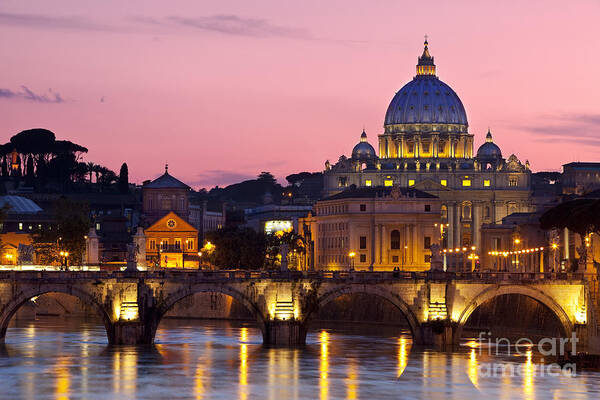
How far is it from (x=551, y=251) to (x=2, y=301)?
65.1 meters

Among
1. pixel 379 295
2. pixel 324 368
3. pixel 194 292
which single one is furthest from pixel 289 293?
pixel 324 368

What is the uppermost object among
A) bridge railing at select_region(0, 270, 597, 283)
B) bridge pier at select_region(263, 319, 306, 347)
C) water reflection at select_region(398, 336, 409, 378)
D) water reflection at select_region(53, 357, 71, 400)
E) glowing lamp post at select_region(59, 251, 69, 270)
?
glowing lamp post at select_region(59, 251, 69, 270)

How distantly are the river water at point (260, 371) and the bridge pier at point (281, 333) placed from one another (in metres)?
1.42

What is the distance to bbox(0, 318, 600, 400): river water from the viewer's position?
91250 mm

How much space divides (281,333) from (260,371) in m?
13.6

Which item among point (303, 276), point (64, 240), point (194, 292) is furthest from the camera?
point (64, 240)

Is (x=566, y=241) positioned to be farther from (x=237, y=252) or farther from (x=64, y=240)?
(x=64, y=240)

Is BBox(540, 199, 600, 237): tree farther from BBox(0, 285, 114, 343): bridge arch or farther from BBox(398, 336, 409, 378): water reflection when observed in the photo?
BBox(0, 285, 114, 343): bridge arch

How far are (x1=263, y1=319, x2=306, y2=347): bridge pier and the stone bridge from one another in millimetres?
70

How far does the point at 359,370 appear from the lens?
102 m

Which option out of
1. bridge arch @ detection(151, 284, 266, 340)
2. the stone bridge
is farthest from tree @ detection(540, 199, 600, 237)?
bridge arch @ detection(151, 284, 266, 340)

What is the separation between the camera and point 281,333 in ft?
374

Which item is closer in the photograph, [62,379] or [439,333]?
[62,379]

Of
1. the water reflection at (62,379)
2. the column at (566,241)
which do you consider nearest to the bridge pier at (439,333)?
the water reflection at (62,379)
